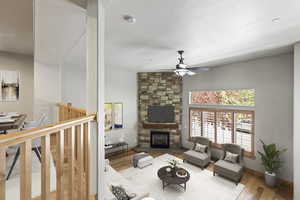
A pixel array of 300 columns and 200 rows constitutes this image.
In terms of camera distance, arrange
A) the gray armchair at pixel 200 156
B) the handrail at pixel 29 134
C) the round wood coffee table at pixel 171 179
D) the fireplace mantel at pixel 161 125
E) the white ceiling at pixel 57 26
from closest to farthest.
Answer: the handrail at pixel 29 134, the white ceiling at pixel 57 26, the round wood coffee table at pixel 171 179, the gray armchair at pixel 200 156, the fireplace mantel at pixel 161 125

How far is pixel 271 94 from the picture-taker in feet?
13.3

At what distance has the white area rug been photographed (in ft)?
11.1

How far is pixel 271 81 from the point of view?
13.3 feet

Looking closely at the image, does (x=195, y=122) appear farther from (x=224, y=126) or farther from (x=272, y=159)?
(x=272, y=159)

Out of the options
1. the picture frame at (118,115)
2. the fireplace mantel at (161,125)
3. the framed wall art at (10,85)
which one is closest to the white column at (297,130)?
the fireplace mantel at (161,125)

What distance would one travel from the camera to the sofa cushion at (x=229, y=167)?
3.85 m

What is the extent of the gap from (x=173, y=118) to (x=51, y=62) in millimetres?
→ 5022

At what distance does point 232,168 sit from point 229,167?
8 centimetres

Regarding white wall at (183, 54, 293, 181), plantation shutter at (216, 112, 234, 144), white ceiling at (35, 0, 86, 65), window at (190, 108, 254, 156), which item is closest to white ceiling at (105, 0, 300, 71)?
white ceiling at (35, 0, 86, 65)

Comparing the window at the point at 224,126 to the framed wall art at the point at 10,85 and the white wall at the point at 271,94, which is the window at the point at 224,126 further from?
the framed wall art at the point at 10,85

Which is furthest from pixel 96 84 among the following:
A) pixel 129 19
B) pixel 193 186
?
pixel 193 186

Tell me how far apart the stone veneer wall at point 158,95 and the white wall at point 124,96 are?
0.94 ft

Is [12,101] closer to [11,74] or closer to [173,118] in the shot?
[11,74]

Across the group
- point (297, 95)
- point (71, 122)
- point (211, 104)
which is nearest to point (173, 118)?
point (211, 104)
